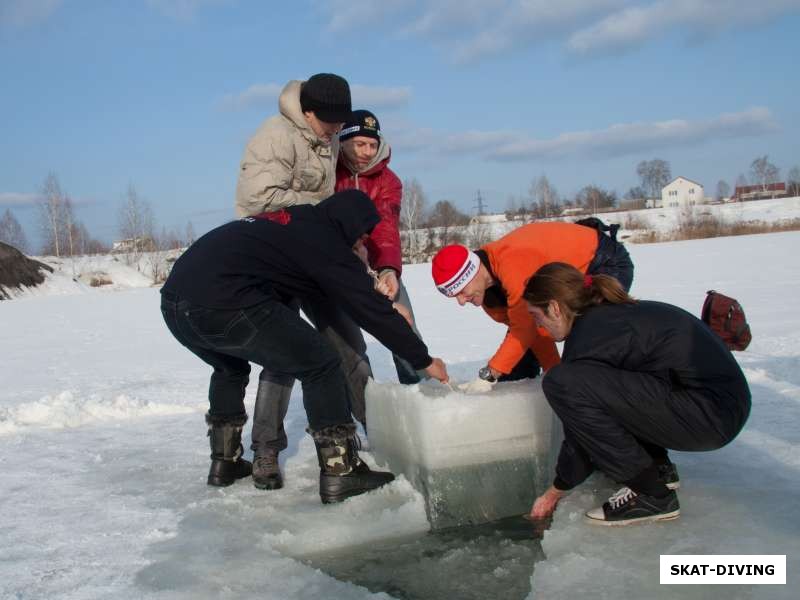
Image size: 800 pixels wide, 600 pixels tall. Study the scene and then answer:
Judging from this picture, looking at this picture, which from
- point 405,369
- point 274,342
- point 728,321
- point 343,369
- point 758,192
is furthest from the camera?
point 758,192

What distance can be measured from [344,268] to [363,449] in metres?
→ 1.38

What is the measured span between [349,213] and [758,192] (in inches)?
4264

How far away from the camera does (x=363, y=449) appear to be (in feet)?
13.3

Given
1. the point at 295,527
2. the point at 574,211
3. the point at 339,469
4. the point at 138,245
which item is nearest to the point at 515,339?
the point at 339,469

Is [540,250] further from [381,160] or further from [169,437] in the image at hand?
[169,437]

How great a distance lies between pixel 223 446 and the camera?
142 inches

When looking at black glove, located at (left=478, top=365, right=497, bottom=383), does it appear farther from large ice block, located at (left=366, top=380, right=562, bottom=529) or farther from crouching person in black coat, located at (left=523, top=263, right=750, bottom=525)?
crouching person in black coat, located at (left=523, top=263, right=750, bottom=525)

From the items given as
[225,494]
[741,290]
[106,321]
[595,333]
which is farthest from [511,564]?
[106,321]

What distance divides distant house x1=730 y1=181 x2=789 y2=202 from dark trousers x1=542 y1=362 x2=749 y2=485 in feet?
335

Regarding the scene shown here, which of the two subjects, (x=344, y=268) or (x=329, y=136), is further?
(x=329, y=136)

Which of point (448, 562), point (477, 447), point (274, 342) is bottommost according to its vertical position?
point (448, 562)

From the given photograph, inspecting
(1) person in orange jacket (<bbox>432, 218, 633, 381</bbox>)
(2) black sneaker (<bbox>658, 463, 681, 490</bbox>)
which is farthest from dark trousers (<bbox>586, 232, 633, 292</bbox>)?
(2) black sneaker (<bbox>658, 463, 681, 490</bbox>)

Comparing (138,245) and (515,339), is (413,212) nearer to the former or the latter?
(138,245)

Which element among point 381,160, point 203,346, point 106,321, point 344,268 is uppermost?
point 381,160
